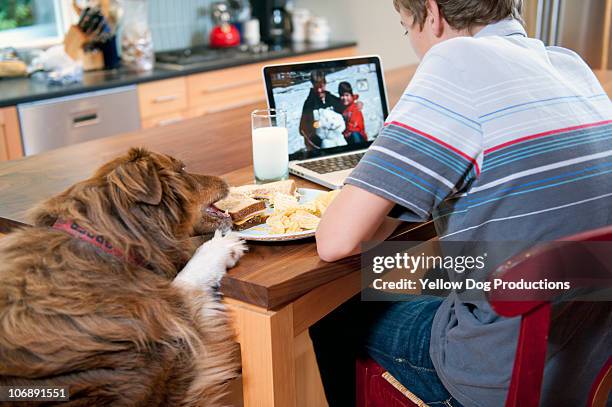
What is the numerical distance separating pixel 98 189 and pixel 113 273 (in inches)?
6.7

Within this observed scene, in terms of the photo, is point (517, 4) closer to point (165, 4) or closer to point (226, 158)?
point (226, 158)

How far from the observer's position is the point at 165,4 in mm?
4445

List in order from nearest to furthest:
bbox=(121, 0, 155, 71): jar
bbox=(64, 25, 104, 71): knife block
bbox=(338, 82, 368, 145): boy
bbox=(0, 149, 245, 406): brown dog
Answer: bbox=(0, 149, 245, 406): brown dog
bbox=(338, 82, 368, 145): boy
bbox=(64, 25, 104, 71): knife block
bbox=(121, 0, 155, 71): jar

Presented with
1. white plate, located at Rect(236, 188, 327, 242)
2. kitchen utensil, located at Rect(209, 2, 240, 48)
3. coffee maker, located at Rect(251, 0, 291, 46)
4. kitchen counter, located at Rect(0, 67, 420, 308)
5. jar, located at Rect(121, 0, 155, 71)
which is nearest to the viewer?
kitchen counter, located at Rect(0, 67, 420, 308)

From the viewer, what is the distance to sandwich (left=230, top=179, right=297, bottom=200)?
153 centimetres

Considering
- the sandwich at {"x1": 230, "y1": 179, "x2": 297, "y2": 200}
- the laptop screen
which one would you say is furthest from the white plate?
the laptop screen

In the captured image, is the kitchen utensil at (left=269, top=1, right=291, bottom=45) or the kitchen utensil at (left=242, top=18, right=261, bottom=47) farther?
the kitchen utensil at (left=269, top=1, right=291, bottom=45)

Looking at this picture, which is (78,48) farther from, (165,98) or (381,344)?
(381,344)

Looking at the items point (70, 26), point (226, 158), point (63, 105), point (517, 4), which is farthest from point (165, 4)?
point (517, 4)

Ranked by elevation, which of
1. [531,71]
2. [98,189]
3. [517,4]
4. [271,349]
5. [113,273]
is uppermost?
[517,4]

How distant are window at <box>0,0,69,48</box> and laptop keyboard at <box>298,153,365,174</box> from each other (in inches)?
Answer: 108

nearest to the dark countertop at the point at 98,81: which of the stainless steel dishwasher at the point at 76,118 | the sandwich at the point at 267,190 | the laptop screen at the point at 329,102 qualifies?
the stainless steel dishwasher at the point at 76,118

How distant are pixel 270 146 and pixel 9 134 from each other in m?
1.96

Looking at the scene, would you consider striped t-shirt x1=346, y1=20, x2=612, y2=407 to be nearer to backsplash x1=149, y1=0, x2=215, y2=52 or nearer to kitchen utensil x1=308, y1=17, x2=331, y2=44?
backsplash x1=149, y1=0, x2=215, y2=52
